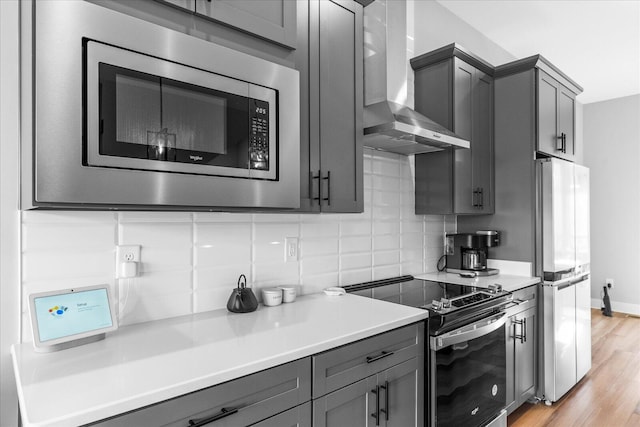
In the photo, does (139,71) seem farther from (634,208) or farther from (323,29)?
(634,208)

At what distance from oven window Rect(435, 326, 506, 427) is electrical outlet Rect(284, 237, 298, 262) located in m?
0.83

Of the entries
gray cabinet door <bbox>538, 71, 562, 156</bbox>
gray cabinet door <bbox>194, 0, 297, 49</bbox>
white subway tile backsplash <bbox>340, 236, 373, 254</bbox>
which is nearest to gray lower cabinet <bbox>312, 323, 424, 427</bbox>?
white subway tile backsplash <bbox>340, 236, 373, 254</bbox>

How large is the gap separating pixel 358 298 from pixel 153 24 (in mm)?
1484

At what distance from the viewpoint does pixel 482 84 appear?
2.95m

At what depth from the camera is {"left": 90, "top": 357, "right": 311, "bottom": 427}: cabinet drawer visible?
95 cm

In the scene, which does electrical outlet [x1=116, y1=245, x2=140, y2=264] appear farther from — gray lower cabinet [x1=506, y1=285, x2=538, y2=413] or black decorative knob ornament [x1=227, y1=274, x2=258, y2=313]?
gray lower cabinet [x1=506, y1=285, x2=538, y2=413]

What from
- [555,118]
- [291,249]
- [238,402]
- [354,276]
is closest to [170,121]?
[238,402]

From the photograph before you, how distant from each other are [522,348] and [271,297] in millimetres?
1821

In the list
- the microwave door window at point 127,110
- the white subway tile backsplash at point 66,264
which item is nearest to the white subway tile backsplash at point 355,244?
the white subway tile backsplash at point 66,264

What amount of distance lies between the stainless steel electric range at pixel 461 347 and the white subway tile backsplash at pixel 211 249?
256 mm

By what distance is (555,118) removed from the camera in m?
3.04

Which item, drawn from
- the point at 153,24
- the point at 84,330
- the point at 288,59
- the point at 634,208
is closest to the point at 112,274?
the point at 84,330

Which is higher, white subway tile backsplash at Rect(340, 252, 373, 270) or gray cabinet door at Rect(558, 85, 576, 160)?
gray cabinet door at Rect(558, 85, 576, 160)

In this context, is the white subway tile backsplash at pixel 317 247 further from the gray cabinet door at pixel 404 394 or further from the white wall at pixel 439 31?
the white wall at pixel 439 31
